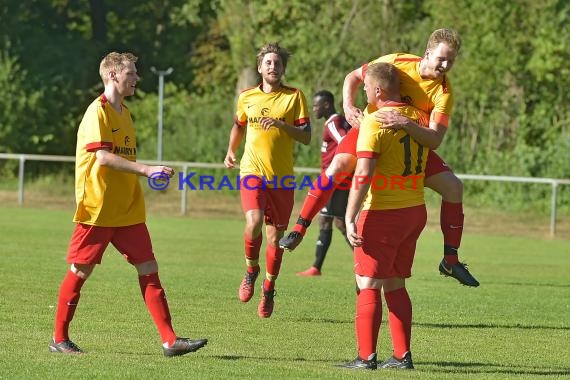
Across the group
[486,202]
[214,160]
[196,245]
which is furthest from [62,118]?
[196,245]

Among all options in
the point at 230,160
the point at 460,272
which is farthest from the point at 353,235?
the point at 230,160

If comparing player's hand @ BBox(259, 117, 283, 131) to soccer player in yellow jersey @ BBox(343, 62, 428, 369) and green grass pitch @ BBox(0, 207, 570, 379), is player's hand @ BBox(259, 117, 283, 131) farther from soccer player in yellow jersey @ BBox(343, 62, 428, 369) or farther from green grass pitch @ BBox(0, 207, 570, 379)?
soccer player in yellow jersey @ BBox(343, 62, 428, 369)

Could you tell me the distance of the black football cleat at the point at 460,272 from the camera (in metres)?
9.53

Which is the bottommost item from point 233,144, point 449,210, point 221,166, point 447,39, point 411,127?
point 449,210

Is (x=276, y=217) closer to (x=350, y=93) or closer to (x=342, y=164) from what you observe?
(x=350, y=93)

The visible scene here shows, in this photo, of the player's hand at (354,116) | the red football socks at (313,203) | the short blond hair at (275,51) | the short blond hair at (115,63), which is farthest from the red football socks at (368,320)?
the short blond hair at (275,51)

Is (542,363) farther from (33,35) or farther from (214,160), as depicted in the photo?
(33,35)

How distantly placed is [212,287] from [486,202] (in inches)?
575

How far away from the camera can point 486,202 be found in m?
27.4

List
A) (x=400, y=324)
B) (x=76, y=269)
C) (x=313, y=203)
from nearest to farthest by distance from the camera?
(x=400, y=324) < (x=76, y=269) < (x=313, y=203)

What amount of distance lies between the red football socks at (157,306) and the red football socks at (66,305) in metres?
0.47

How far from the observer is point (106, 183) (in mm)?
8539

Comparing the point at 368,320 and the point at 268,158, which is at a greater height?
the point at 268,158

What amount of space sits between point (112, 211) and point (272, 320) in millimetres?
2937
